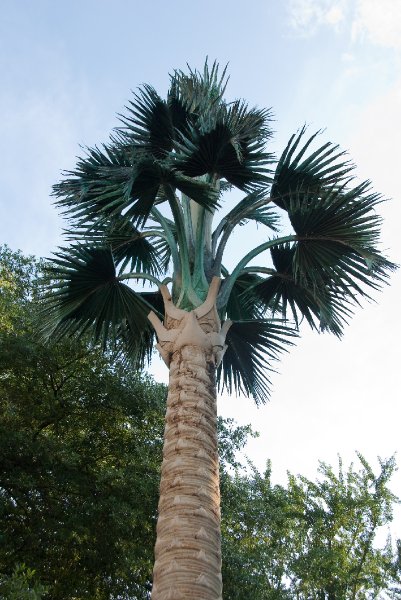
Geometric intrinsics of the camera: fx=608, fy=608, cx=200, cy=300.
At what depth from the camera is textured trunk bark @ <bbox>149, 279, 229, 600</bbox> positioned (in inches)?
170

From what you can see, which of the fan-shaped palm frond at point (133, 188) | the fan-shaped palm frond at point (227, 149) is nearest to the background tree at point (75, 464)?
the fan-shaped palm frond at point (133, 188)

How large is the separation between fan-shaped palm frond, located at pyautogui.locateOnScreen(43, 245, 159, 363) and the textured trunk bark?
4.57 ft

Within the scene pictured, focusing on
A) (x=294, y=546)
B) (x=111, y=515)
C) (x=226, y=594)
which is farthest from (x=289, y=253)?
(x=294, y=546)

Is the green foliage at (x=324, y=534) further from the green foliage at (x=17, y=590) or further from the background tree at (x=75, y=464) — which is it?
the green foliage at (x=17, y=590)

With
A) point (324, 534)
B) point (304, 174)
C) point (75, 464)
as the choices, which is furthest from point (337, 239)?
point (324, 534)

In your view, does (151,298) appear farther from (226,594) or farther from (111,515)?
(226,594)

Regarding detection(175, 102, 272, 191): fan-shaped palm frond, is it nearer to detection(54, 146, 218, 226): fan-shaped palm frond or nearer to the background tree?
detection(54, 146, 218, 226): fan-shaped palm frond

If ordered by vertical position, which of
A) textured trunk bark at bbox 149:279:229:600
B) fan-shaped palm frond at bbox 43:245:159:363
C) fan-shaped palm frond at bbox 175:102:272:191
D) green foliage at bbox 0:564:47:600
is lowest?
green foliage at bbox 0:564:47:600

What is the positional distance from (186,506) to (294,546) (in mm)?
15398

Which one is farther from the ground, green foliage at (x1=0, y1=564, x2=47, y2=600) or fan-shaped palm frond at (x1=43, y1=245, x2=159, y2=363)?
fan-shaped palm frond at (x1=43, y1=245, x2=159, y2=363)

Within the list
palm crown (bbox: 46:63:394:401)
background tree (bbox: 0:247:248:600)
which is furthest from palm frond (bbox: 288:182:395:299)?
background tree (bbox: 0:247:248:600)

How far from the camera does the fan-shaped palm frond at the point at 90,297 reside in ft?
24.7

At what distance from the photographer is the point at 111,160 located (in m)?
8.19

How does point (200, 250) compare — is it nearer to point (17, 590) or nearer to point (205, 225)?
point (205, 225)
